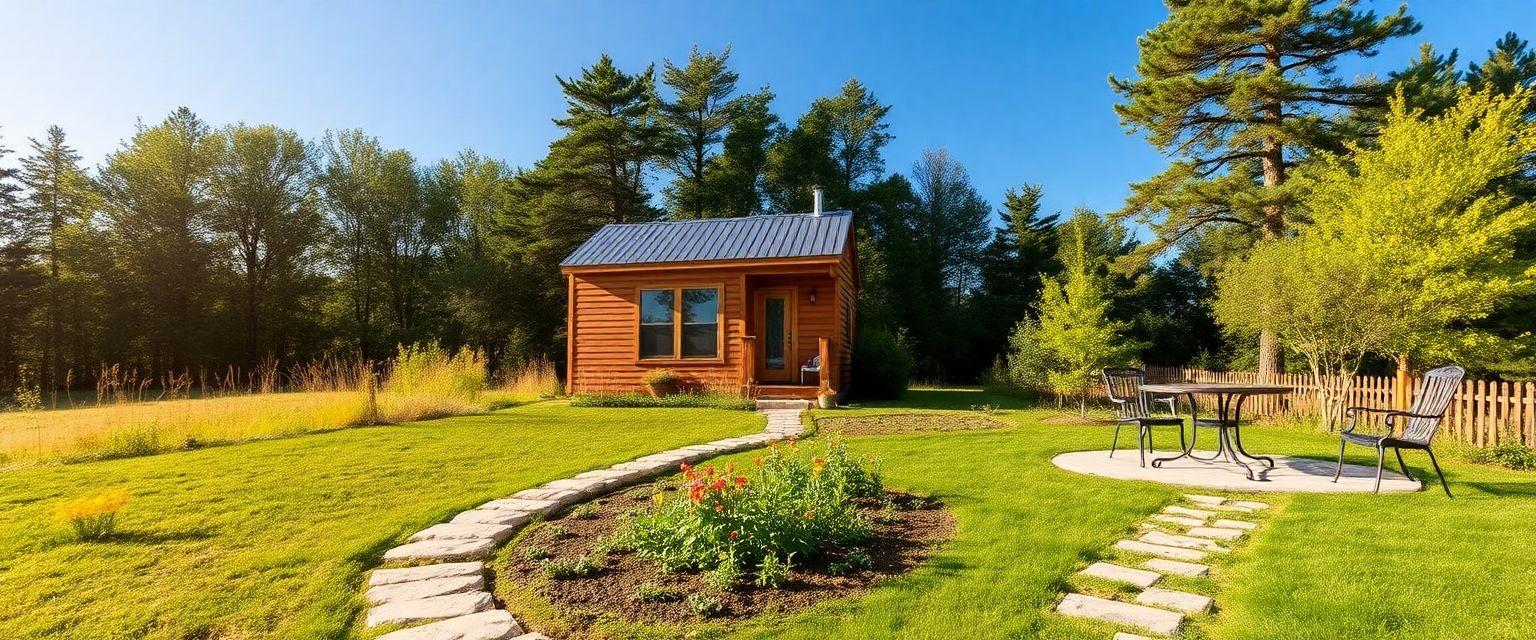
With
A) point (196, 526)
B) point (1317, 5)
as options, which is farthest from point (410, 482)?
point (1317, 5)

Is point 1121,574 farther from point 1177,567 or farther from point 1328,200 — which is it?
point 1328,200

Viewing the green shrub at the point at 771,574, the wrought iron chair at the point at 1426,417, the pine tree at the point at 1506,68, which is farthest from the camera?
the pine tree at the point at 1506,68

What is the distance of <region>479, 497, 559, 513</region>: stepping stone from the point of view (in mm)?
4062

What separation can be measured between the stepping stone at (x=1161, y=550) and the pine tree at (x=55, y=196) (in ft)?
95.3

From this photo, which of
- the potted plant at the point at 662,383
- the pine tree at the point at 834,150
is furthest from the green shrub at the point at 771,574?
the pine tree at the point at 834,150

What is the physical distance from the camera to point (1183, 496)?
4430 mm

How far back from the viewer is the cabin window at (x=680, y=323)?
40.5ft

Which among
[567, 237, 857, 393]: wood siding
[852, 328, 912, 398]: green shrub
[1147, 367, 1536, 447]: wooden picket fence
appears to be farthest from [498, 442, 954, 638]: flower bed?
[852, 328, 912, 398]: green shrub

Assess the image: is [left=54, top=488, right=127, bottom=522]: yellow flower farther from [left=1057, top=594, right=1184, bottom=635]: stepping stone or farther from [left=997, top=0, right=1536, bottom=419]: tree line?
[left=997, top=0, right=1536, bottom=419]: tree line

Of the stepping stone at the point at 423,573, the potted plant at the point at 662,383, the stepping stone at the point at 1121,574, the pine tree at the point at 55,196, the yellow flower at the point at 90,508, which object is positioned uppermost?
the pine tree at the point at 55,196

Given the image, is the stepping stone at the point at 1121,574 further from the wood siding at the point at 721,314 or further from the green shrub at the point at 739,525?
the wood siding at the point at 721,314

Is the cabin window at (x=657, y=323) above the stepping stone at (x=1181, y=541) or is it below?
above

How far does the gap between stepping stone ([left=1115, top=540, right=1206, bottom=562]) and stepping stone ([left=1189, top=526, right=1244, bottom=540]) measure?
0.35 meters

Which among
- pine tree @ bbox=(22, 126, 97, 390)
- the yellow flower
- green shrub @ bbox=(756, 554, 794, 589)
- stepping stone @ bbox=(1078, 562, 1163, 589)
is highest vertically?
pine tree @ bbox=(22, 126, 97, 390)
